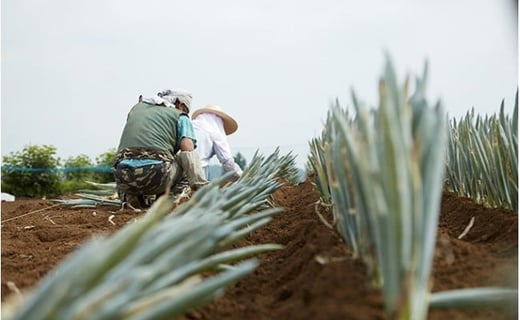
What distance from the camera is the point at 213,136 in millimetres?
5551

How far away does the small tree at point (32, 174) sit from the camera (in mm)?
10539

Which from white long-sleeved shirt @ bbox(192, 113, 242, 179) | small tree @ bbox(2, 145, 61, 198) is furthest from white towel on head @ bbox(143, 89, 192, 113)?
A: small tree @ bbox(2, 145, 61, 198)

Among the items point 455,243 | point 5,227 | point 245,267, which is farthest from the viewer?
point 5,227

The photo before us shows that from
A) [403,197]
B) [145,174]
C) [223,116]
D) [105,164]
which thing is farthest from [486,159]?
[105,164]

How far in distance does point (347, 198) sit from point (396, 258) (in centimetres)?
47

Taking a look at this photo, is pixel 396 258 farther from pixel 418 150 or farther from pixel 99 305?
pixel 99 305

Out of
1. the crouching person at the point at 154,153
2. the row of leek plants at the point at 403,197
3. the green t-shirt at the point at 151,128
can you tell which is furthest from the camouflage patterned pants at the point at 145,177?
the row of leek plants at the point at 403,197

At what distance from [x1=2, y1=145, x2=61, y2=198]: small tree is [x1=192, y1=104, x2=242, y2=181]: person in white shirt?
203 inches

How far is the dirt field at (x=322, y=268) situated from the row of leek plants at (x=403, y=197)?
0.17ft

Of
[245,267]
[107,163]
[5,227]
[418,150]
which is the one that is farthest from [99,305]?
[107,163]

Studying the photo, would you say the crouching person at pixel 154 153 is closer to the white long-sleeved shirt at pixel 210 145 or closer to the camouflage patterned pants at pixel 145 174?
the camouflage patterned pants at pixel 145 174

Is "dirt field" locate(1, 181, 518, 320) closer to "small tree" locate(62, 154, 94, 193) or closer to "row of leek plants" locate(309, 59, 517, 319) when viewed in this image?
"row of leek plants" locate(309, 59, 517, 319)

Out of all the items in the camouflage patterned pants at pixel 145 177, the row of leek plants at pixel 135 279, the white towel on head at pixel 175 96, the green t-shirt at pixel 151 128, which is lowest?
the camouflage patterned pants at pixel 145 177

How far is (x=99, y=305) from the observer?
0.90m
